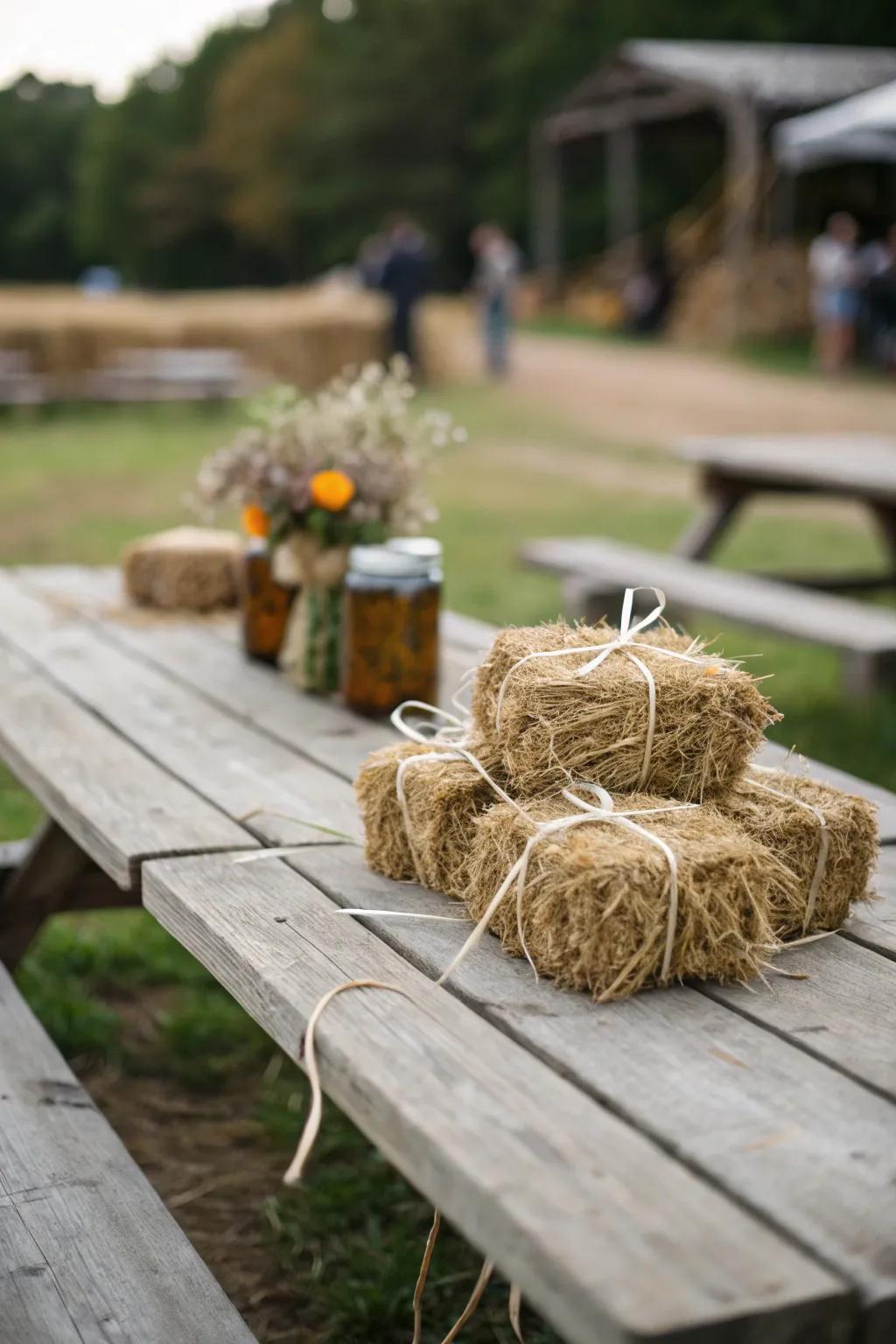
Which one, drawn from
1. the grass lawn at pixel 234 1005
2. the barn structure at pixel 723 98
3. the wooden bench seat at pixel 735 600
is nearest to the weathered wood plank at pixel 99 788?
the grass lawn at pixel 234 1005

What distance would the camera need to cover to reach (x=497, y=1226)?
102 centimetres

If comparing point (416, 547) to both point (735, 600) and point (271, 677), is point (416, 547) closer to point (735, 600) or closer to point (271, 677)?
point (271, 677)

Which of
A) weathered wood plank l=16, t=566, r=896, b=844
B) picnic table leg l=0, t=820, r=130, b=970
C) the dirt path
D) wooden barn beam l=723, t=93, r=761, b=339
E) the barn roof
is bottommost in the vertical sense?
the dirt path

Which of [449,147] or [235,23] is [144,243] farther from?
[449,147]

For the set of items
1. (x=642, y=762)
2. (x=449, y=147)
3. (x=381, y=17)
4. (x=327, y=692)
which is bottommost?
(x=327, y=692)

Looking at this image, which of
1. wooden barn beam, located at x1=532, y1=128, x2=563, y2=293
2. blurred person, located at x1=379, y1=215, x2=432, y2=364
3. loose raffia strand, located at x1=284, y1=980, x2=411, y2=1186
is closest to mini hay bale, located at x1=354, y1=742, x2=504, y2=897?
loose raffia strand, located at x1=284, y1=980, x2=411, y2=1186

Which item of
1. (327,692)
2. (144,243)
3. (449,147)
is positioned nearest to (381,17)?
(449,147)

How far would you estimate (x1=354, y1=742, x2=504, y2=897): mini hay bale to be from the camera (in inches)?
63.6

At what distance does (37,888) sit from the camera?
2809 millimetres

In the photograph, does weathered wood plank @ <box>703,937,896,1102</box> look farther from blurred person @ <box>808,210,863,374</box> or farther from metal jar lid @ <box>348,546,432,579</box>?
blurred person @ <box>808,210,863,374</box>

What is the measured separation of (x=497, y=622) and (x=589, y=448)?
695 cm

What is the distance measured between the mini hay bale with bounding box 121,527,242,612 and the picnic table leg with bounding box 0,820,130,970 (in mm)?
669

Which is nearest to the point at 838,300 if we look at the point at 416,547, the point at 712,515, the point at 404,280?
the point at 404,280

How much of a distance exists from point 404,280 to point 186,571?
13.9m
